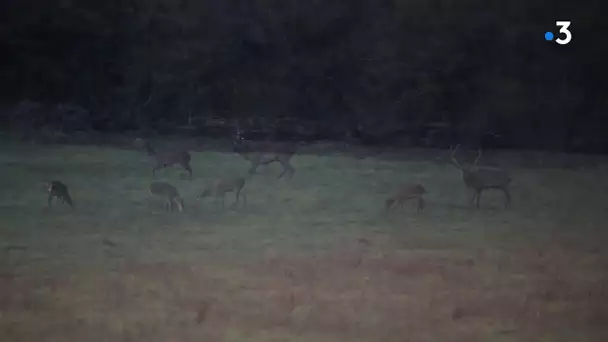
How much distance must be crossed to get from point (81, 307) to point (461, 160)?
0.93m

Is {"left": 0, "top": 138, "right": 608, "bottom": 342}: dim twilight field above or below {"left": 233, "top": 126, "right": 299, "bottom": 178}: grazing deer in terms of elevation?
below

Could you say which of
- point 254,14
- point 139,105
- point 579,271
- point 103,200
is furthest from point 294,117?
point 579,271

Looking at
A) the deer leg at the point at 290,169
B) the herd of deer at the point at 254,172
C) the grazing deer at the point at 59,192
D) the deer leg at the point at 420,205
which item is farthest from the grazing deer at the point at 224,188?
the deer leg at the point at 420,205

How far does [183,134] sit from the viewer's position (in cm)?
176

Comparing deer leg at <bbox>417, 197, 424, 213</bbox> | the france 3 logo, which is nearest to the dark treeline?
the france 3 logo

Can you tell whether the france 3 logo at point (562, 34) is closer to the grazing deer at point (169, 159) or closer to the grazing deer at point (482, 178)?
the grazing deer at point (482, 178)

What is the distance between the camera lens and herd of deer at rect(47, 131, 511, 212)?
175 centimetres

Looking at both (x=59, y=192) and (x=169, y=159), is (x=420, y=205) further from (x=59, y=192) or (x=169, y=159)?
(x=59, y=192)

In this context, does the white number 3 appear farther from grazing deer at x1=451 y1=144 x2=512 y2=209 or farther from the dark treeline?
grazing deer at x1=451 y1=144 x2=512 y2=209

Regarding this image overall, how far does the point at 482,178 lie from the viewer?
1.75m

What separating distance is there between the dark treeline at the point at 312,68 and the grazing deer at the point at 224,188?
150 mm

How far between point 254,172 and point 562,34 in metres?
0.77

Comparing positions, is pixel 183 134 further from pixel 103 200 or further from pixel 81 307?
pixel 81 307

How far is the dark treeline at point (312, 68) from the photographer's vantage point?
1729 mm
